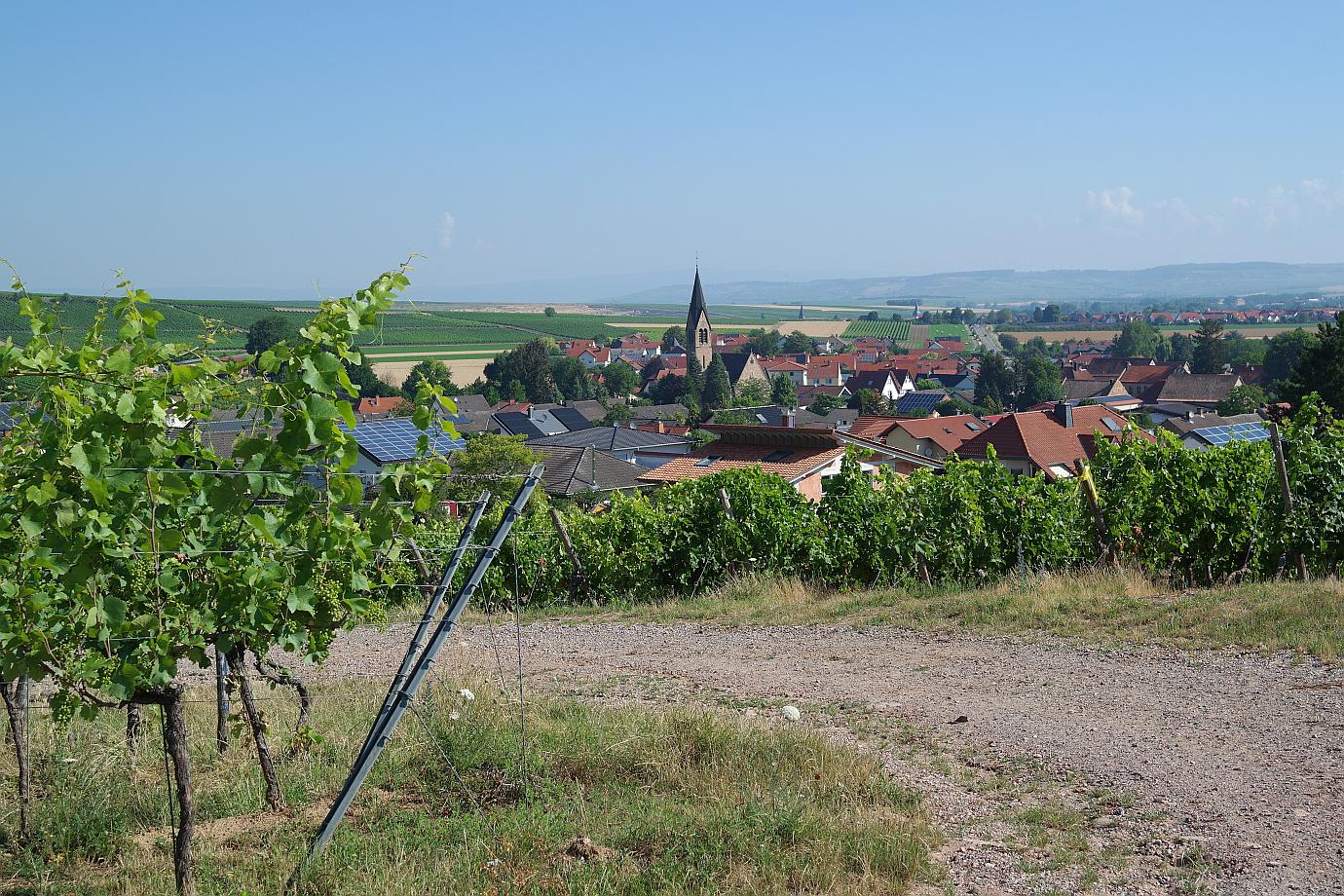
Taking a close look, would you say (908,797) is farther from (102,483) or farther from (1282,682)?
(102,483)

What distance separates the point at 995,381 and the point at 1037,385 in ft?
A: 21.3

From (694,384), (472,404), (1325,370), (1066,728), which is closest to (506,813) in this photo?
(1066,728)

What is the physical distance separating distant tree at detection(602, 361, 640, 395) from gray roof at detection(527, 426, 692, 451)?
5932cm

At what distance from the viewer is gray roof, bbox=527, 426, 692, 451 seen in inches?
2719

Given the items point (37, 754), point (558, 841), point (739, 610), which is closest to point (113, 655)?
point (558, 841)

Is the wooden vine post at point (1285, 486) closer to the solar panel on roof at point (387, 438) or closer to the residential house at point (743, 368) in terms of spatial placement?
the solar panel on roof at point (387, 438)

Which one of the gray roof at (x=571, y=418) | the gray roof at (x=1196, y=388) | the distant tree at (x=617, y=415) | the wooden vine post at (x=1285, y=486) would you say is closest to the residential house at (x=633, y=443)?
the gray roof at (x=571, y=418)

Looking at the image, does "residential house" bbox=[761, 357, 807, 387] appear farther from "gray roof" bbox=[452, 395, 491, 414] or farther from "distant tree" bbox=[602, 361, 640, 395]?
"gray roof" bbox=[452, 395, 491, 414]

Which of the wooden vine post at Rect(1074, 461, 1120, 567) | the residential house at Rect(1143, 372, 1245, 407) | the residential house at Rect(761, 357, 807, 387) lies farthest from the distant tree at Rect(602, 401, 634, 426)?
the wooden vine post at Rect(1074, 461, 1120, 567)

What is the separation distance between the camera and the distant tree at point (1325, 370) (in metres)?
A: 44.7

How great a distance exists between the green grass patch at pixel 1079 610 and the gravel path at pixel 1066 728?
38 centimetres

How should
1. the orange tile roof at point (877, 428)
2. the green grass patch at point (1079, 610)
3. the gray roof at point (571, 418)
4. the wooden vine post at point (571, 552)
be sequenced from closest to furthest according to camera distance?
the green grass patch at point (1079, 610) → the wooden vine post at point (571, 552) → the orange tile roof at point (877, 428) → the gray roof at point (571, 418)

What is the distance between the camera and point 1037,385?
114438 millimetres

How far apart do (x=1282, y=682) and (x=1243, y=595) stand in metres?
2.71
